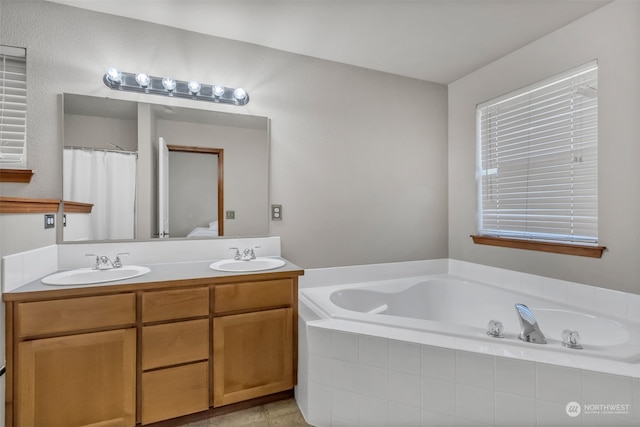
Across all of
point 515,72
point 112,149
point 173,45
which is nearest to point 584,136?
point 515,72

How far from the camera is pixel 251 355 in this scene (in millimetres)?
1699

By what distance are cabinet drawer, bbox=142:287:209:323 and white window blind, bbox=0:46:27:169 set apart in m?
1.12

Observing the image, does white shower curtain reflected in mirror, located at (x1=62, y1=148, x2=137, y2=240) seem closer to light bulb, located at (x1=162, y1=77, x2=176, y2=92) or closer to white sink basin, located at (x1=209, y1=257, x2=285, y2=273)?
light bulb, located at (x1=162, y1=77, x2=176, y2=92)

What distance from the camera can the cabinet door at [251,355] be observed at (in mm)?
1631

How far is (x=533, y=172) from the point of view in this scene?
7.15ft

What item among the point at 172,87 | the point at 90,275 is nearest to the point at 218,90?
the point at 172,87

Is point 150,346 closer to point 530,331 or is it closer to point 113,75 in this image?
point 113,75

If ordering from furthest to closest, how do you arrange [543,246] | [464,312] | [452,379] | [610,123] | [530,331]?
[464,312]
[543,246]
[610,123]
[530,331]
[452,379]

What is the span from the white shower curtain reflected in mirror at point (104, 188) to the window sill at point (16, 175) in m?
0.16

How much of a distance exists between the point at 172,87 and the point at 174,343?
1596 mm

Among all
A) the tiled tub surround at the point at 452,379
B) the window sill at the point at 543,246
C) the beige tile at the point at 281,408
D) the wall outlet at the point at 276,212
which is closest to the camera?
the tiled tub surround at the point at 452,379

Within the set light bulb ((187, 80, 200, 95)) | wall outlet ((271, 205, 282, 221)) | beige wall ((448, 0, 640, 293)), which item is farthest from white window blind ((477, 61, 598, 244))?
light bulb ((187, 80, 200, 95))

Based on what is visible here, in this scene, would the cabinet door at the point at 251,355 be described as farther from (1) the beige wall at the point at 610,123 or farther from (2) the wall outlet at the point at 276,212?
(1) the beige wall at the point at 610,123

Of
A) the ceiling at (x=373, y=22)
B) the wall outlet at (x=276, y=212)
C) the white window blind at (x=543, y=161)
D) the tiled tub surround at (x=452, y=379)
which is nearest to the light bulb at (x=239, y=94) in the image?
the ceiling at (x=373, y=22)
